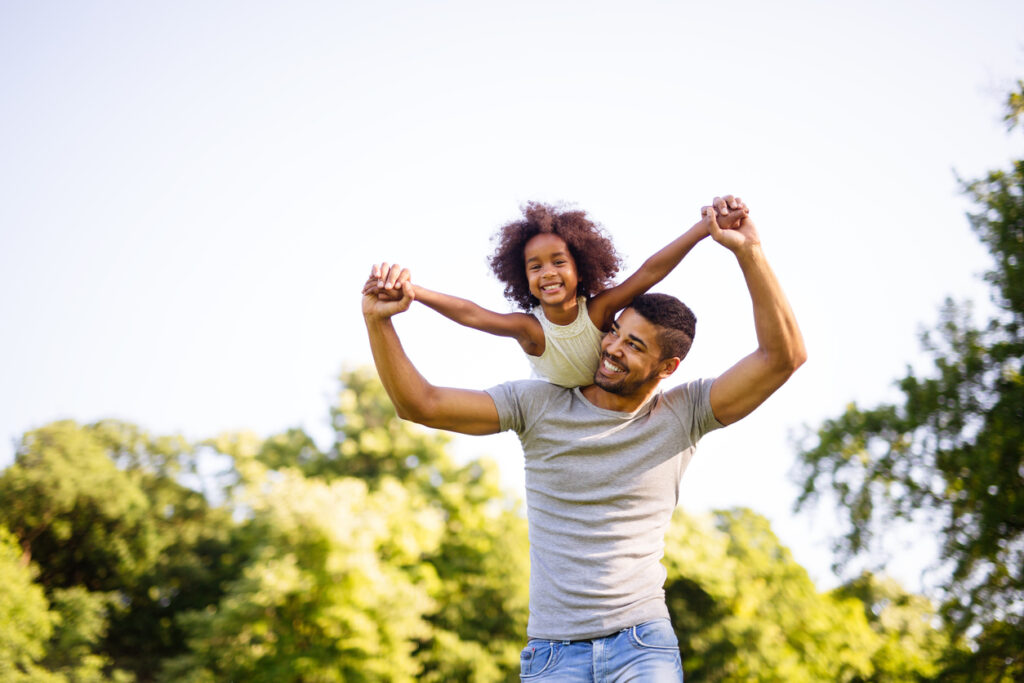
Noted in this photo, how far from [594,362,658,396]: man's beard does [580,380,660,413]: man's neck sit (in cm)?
2

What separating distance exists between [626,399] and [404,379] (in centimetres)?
72

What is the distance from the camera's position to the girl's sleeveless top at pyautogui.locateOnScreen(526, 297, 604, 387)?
3035 millimetres

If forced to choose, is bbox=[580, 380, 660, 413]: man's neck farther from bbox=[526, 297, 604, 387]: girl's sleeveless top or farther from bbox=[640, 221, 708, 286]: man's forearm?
bbox=[640, 221, 708, 286]: man's forearm

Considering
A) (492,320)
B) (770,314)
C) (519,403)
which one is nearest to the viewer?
→ (770,314)

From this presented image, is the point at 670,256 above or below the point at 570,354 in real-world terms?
above

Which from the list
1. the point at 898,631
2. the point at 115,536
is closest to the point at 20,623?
the point at 115,536

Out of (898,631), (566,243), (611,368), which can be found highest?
(566,243)

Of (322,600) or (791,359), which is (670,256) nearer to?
(791,359)

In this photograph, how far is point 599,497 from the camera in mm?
2703

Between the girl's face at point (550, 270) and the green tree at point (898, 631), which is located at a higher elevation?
the girl's face at point (550, 270)

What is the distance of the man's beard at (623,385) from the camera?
2.82 metres

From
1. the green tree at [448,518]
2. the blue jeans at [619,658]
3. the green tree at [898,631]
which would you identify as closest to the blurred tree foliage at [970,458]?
the green tree at [898,631]

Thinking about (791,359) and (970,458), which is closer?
(791,359)

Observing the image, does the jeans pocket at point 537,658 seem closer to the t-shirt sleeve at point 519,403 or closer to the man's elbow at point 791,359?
the t-shirt sleeve at point 519,403
